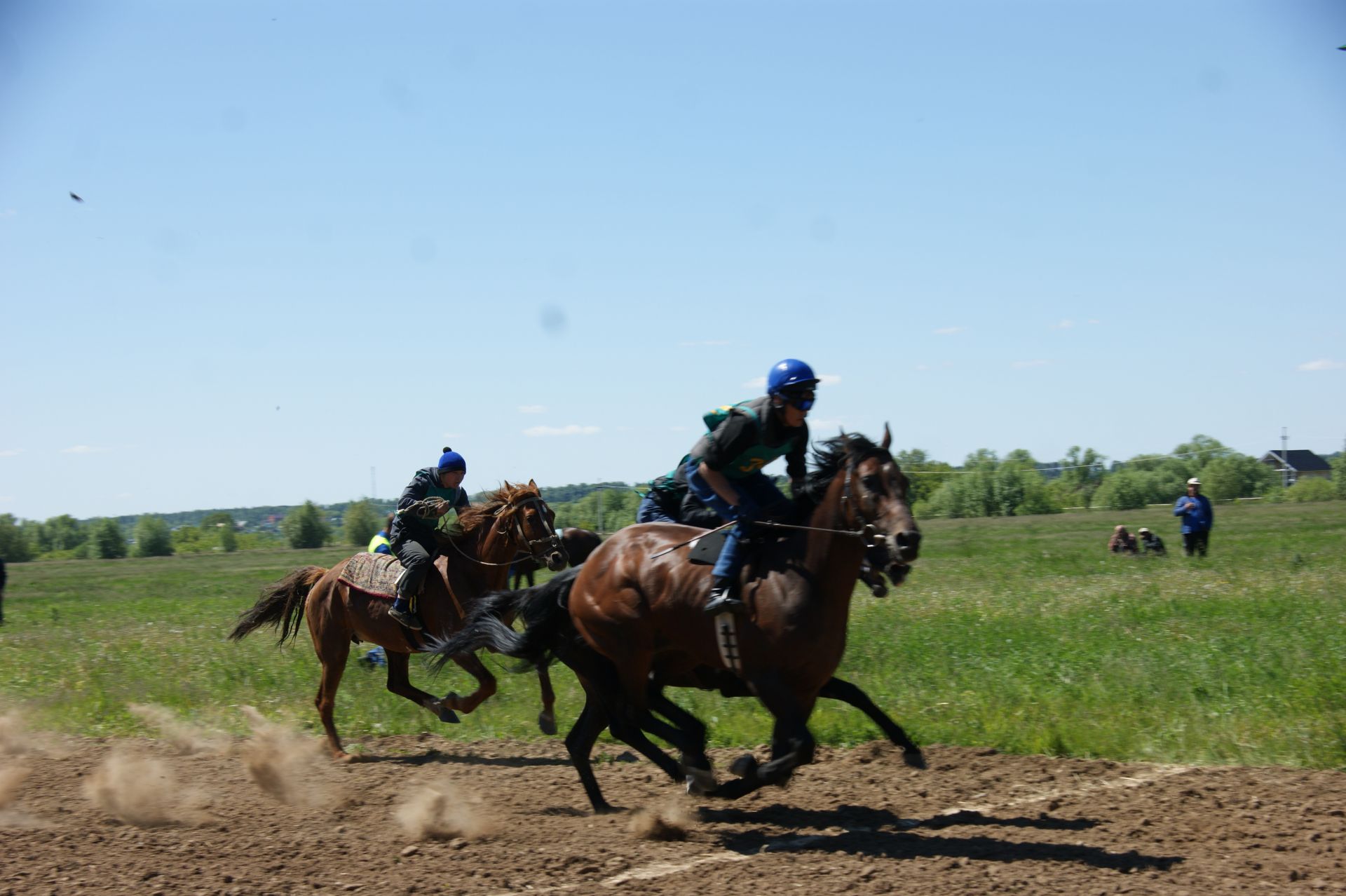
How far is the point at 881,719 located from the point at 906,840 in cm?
156

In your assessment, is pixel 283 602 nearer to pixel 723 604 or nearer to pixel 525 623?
pixel 525 623

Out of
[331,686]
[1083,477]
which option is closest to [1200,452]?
[1083,477]

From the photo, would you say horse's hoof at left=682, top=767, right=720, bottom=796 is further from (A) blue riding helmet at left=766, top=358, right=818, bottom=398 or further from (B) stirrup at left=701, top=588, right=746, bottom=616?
(A) blue riding helmet at left=766, top=358, right=818, bottom=398

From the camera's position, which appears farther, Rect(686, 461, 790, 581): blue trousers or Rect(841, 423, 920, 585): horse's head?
Rect(686, 461, 790, 581): blue trousers

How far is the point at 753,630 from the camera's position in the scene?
661cm

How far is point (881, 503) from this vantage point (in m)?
6.35

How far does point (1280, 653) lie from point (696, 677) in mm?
6480

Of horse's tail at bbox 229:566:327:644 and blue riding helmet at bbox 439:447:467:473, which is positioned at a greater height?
blue riding helmet at bbox 439:447:467:473

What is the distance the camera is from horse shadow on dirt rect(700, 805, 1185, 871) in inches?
231

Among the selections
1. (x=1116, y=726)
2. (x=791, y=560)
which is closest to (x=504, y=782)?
(x=791, y=560)

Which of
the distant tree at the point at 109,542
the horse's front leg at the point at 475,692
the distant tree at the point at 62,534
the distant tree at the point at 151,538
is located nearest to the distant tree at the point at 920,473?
the horse's front leg at the point at 475,692

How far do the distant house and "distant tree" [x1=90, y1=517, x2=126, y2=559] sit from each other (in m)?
105

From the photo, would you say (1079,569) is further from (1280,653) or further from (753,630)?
(753,630)

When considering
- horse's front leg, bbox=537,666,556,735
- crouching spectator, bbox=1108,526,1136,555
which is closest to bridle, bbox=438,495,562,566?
horse's front leg, bbox=537,666,556,735
